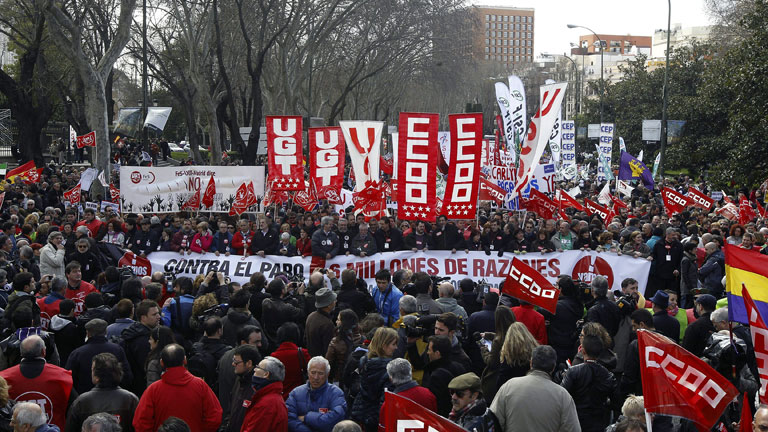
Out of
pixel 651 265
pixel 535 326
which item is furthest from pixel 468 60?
pixel 535 326

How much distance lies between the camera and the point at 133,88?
69188mm

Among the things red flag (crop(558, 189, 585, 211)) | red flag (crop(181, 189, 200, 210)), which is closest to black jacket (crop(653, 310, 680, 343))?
red flag (crop(558, 189, 585, 211))

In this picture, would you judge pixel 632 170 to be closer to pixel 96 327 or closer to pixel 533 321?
pixel 533 321

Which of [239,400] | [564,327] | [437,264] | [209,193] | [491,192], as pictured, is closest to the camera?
[239,400]

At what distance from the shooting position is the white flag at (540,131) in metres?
13.3

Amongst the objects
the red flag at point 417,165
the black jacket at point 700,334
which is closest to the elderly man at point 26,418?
the black jacket at point 700,334

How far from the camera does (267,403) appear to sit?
17.3 ft

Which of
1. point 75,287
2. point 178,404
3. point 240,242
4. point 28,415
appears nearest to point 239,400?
point 178,404

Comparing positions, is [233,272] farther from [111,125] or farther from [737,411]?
[111,125]

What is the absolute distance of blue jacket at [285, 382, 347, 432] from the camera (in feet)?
18.1

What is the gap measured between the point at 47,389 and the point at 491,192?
12775 millimetres

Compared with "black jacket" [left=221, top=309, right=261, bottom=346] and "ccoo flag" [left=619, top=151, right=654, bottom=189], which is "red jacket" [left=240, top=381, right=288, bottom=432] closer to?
"black jacket" [left=221, top=309, right=261, bottom=346]

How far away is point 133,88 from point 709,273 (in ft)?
211

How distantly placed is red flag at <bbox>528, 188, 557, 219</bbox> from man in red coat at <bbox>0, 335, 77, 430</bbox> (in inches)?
391
